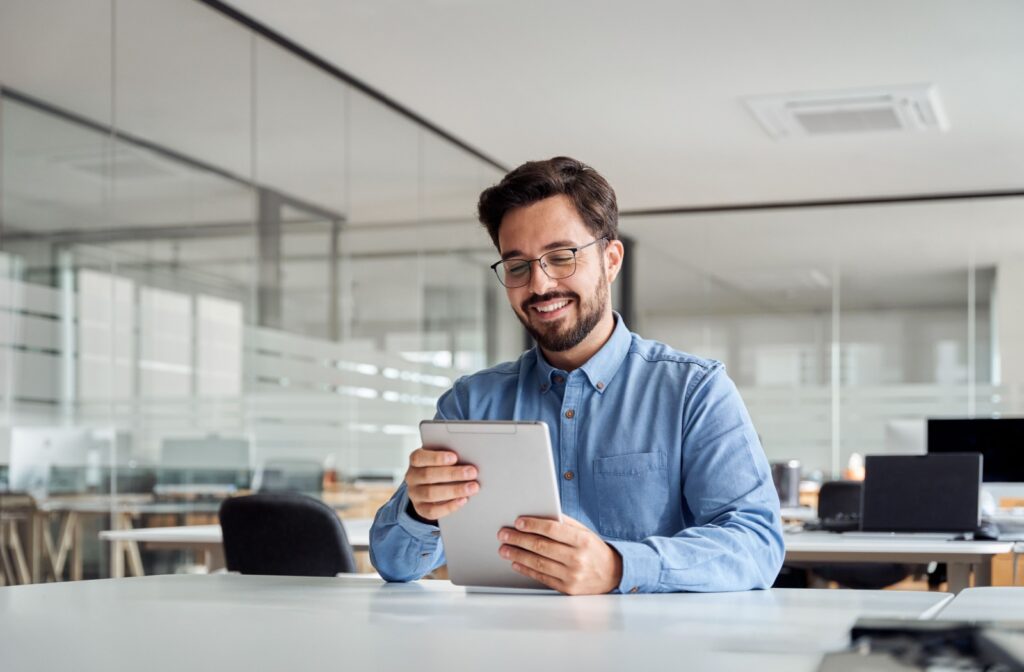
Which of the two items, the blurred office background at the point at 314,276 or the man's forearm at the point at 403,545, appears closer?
the man's forearm at the point at 403,545

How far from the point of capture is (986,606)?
1.40 metres

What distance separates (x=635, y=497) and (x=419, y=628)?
0.73 meters

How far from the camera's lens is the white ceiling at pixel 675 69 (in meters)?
5.29

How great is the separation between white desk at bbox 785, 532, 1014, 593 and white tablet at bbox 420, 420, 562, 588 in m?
1.94

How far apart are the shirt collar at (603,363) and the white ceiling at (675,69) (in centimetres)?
340

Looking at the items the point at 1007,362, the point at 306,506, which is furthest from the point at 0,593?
the point at 1007,362

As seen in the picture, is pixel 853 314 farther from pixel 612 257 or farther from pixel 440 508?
pixel 440 508

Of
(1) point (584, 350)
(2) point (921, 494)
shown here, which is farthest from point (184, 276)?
(1) point (584, 350)

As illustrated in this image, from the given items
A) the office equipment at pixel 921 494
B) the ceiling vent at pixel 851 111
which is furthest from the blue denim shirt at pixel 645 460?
the ceiling vent at pixel 851 111

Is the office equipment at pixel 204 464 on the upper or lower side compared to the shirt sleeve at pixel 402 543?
lower

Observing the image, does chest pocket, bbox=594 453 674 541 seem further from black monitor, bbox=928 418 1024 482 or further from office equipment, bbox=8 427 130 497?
black monitor, bbox=928 418 1024 482

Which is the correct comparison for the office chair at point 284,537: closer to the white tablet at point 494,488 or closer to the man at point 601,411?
the man at point 601,411

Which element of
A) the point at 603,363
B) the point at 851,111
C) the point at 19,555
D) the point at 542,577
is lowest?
the point at 19,555

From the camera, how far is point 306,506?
3.10 m
